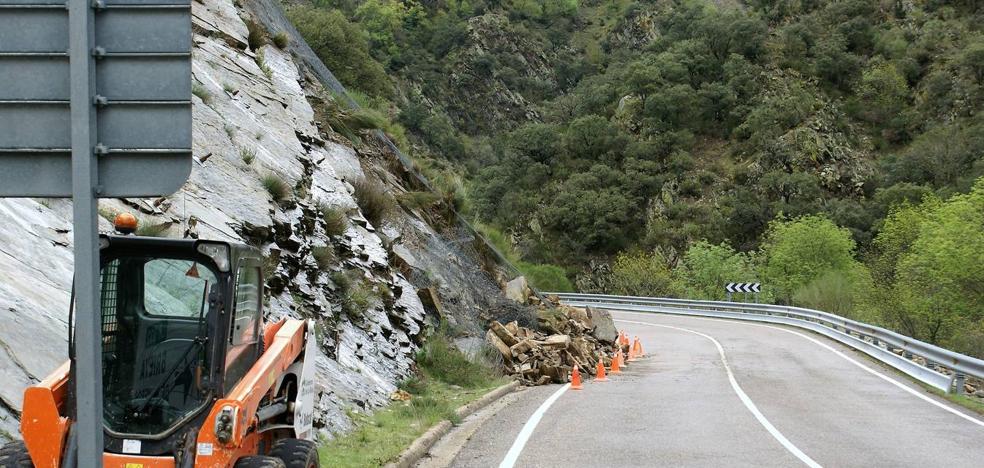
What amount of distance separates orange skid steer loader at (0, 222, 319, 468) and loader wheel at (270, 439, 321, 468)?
0.48 meters

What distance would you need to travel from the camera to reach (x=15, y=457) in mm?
5484

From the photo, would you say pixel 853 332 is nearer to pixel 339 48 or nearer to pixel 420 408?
pixel 339 48

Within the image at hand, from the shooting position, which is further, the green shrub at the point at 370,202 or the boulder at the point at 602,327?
the boulder at the point at 602,327

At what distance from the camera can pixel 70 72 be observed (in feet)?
13.8

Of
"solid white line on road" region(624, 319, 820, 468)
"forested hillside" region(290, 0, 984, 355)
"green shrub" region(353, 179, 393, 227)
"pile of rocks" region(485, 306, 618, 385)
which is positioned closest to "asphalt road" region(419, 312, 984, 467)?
"solid white line on road" region(624, 319, 820, 468)

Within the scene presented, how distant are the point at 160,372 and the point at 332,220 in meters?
10.8

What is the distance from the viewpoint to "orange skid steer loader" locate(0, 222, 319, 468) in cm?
547

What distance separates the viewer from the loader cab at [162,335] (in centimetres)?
555

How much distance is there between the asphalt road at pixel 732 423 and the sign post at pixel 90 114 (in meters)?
6.33

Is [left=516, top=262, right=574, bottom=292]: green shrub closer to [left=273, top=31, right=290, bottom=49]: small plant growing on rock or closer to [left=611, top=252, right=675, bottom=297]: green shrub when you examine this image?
[left=611, top=252, right=675, bottom=297]: green shrub

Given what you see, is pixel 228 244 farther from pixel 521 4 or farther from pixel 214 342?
pixel 521 4

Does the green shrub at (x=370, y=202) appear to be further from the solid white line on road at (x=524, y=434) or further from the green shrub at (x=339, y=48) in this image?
the green shrub at (x=339, y=48)

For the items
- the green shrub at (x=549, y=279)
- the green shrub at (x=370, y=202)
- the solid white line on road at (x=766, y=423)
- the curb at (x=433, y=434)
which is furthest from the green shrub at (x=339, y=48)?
the curb at (x=433, y=434)

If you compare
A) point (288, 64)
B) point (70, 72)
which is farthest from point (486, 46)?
point (70, 72)
